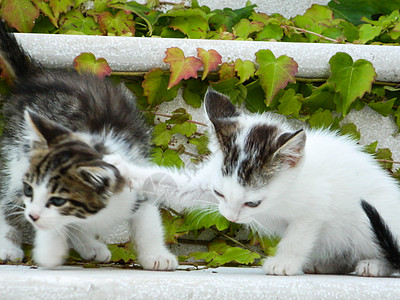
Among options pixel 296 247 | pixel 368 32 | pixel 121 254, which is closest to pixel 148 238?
pixel 121 254

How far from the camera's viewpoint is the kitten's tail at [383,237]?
180 cm

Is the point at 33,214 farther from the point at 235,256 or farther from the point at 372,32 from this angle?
the point at 372,32

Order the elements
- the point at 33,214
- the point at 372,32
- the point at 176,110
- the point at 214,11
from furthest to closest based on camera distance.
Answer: the point at 214,11 < the point at 372,32 < the point at 176,110 < the point at 33,214

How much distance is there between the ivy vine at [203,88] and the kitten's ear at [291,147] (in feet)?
1.68

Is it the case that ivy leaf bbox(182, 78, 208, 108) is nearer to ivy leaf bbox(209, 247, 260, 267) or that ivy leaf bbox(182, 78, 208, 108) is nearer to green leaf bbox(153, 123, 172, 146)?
green leaf bbox(153, 123, 172, 146)

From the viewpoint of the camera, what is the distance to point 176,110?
2.49 metres

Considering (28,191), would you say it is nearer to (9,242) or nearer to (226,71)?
(9,242)

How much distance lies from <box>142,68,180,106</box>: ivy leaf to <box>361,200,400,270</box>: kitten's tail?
101 cm

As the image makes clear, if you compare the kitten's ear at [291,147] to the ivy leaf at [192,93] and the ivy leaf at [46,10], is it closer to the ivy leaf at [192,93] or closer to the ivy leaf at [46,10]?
the ivy leaf at [192,93]

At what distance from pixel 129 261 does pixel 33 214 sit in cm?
56

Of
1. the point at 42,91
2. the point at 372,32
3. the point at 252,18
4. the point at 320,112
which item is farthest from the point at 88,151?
the point at 372,32

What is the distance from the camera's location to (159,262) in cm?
200

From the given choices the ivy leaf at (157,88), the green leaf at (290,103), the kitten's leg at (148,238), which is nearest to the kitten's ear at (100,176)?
the kitten's leg at (148,238)

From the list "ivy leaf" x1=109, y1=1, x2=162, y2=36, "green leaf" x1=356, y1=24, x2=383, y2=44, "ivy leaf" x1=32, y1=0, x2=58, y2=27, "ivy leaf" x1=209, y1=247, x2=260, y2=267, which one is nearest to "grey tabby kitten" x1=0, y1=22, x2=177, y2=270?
"ivy leaf" x1=209, y1=247, x2=260, y2=267
